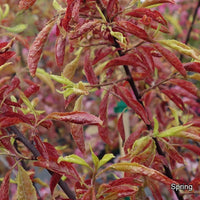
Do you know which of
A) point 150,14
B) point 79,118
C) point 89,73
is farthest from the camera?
point 89,73

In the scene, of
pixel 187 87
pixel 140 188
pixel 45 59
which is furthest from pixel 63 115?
pixel 45 59

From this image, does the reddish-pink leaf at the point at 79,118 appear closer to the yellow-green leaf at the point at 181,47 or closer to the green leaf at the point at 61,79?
the green leaf at the point at 61,79

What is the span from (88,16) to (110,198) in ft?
1.14

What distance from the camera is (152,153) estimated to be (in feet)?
2.01

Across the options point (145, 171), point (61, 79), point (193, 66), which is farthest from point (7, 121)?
point (193, 66)

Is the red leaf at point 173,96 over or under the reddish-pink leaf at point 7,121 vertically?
under

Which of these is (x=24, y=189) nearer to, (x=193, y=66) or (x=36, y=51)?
(x=36, y=51)

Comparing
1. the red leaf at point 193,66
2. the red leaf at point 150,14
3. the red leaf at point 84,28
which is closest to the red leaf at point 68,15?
the red leaf at point 84,28

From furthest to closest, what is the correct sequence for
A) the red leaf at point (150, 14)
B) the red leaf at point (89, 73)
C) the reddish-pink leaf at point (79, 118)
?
the red leaf at point (89, 73) → the red leaf at point (150, 14) → the reddish-pink leaf at point (79, 118)

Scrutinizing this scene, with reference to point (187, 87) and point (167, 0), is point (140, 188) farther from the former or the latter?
point (167, 0)

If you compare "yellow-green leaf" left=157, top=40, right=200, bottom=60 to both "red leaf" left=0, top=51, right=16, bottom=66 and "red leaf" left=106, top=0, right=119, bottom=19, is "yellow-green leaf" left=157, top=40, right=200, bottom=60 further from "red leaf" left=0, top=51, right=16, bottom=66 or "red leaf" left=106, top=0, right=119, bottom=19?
"red leaf" left=0, top=51, right=16, bottom=66

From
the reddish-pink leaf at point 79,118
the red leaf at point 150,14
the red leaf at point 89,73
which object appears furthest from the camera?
the red leaf at point 89,73

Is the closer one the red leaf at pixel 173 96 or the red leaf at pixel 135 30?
the red leaf at pixel 135 30

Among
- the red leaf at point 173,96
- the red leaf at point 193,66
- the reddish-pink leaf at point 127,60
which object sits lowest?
the red leaf at point 173,96
